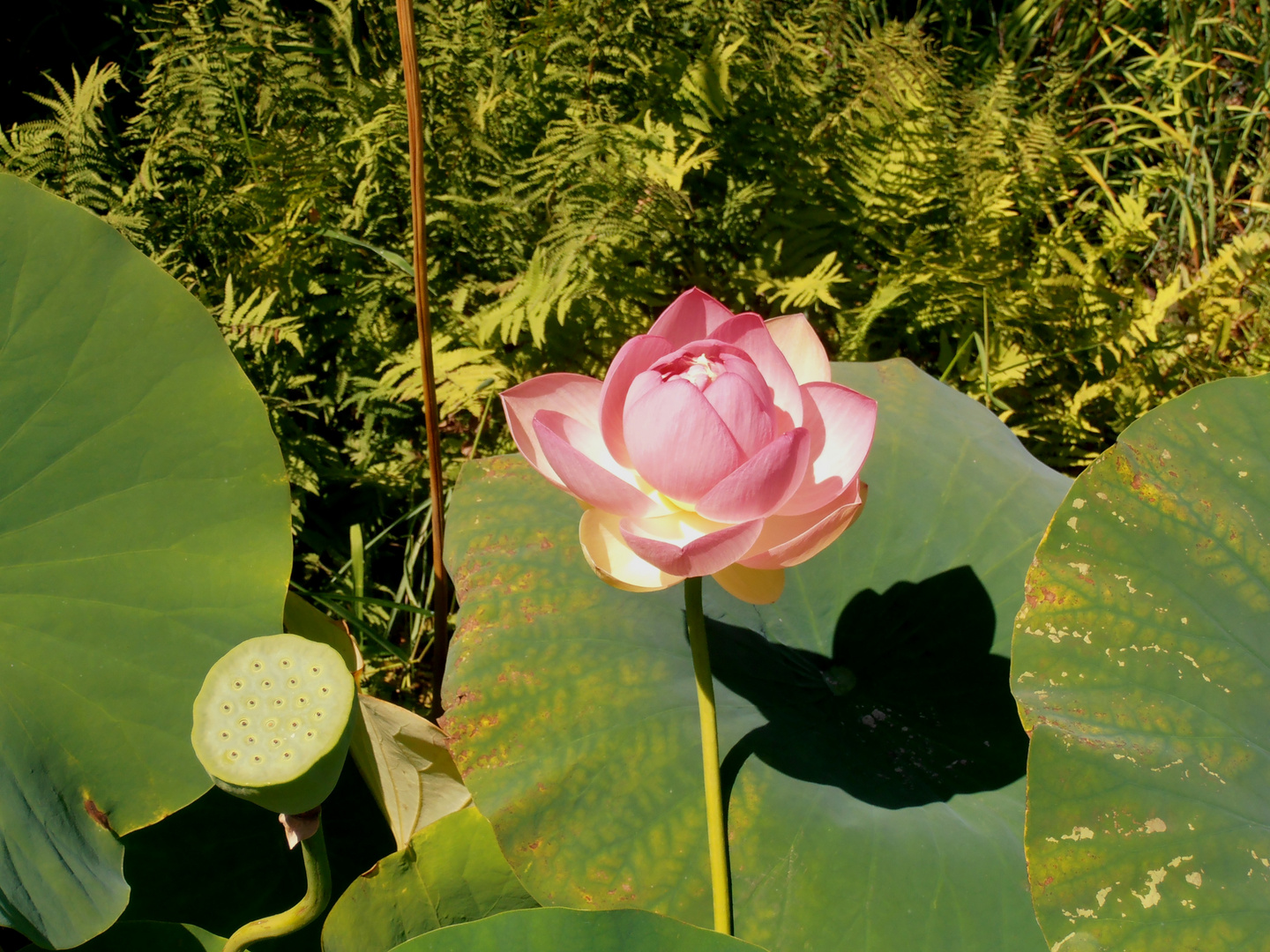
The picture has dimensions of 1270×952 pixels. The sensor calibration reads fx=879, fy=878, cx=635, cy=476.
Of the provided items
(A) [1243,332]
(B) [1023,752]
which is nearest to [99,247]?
(B) [1023,752]

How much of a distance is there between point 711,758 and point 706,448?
273 millimetres

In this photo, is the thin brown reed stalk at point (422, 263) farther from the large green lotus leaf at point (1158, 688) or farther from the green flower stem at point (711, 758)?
the large green lotus leaf at point (1158, 688)

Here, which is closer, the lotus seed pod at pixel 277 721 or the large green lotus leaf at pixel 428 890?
the lotus seed pod at pixel 277 721

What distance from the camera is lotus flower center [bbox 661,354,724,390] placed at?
26.2 inches

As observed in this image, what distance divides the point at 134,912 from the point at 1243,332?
7.90ft

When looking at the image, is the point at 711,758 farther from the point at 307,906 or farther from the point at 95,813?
the point at 95,813

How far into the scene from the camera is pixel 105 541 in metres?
0.83

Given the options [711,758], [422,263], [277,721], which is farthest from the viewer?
[422,263]

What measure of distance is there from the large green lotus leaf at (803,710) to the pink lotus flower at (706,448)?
23 centimetres

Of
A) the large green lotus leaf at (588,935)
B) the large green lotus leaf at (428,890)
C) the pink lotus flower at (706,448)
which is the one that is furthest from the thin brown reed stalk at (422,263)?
the large green lotus leaf at (588,935)

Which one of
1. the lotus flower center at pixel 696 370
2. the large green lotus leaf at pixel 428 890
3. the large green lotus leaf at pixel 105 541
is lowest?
the large green lotus leaf at pixel 428 890

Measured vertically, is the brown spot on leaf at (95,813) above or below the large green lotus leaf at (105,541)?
below

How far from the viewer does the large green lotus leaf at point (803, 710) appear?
2.56 feet

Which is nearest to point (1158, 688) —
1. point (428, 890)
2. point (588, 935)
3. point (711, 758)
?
point (711, 758)
